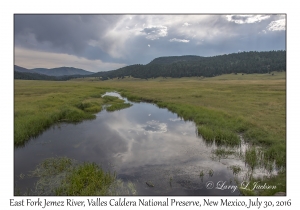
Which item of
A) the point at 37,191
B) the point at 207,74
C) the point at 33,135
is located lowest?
the point at 37,191

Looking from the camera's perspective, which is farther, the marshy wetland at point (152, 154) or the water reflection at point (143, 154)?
the water reflection at point (143, 154)

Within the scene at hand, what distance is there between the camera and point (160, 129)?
78.0 ft

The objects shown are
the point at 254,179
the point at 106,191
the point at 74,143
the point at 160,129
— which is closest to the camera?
the point at 106,191

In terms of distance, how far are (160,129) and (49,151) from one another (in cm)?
1243

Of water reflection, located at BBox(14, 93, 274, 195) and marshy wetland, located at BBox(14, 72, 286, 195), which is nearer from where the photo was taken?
marshy wetland, located at BBox(14, 72, 286, 195)

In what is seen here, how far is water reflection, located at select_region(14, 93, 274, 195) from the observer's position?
38.5 ft

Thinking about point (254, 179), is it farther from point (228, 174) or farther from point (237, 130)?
point (237, 130)

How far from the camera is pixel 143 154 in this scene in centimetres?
1602

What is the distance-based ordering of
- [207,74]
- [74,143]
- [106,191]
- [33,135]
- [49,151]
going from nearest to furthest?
[106,191] → [49,151] → [74,143] → [33,135] → [207,74]

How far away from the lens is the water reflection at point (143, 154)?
38.5 feet
